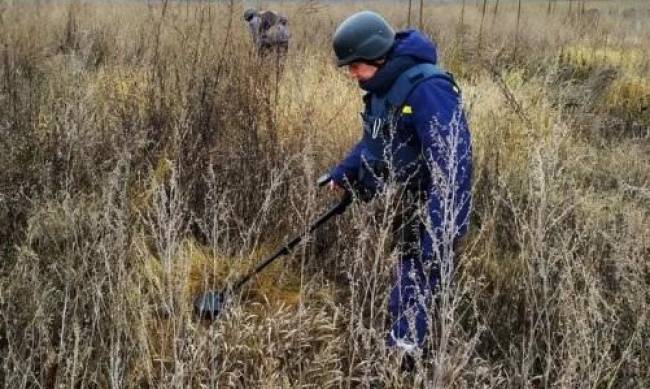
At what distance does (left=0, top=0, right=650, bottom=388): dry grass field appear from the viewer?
2219mm

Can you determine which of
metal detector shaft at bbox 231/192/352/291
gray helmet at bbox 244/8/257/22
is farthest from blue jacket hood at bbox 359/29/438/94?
gray helmet at bbox 244/8/257/22

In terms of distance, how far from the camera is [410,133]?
252 centimetres

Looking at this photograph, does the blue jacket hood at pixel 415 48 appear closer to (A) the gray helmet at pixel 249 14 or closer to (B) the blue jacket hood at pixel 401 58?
(B) the blue jacket hood at pixel 401 58

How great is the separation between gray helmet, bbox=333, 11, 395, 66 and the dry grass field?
491 mm

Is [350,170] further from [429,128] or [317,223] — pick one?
[429,128]

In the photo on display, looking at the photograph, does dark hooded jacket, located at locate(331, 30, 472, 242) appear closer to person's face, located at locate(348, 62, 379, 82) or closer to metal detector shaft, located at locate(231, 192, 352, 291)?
person's face, located at locate(348, 62, 379, 82)

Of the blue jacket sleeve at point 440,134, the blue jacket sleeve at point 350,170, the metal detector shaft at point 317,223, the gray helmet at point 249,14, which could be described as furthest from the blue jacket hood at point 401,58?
the gray helmet at point 249,14

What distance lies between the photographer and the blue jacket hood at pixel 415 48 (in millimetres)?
2504

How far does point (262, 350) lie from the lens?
2322 millimetres

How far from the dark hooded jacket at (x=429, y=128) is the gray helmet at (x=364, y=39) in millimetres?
52

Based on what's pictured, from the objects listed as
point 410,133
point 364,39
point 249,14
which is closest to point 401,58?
point 364,39

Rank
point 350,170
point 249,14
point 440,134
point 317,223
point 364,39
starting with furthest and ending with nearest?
point 249,14, point 350,170, point 317,223, point 364,39, point 440,134

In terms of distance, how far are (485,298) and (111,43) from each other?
157 inches

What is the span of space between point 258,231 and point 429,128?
2.52 feet
